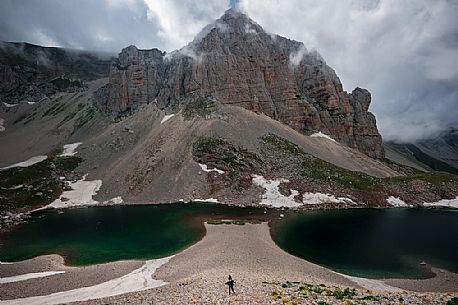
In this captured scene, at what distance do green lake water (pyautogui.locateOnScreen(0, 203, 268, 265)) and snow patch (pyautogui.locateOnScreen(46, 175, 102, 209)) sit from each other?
6685 mm

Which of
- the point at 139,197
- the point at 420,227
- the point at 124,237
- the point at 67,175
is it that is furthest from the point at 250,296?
the point at 67,175

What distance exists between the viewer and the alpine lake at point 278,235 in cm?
4638

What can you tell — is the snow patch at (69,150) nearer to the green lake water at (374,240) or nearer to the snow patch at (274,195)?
the snow patch at (274,195)

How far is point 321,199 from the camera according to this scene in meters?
91.9

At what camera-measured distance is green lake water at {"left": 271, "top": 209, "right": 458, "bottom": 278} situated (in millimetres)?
43341

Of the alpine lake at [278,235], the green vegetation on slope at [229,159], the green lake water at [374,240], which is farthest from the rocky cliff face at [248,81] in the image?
the green lake water at [374,240]

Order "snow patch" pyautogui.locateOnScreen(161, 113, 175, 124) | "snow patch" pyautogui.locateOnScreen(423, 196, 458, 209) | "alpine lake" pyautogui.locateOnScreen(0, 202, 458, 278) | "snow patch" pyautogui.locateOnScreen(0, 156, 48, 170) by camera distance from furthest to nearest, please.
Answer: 1. "snow patch" pyautogui.locateOnScreen(161, 113, 175, 124)
2. "snow patch" pyautogui.locateOnScreen(0, 156, 48, 170)
3. "snow patch" pyautogui.locateOnScreen(423, 196, 458, 209)
4. "alpine lake" pyautogui.locateOnScreen(0, 202, 458, 278)

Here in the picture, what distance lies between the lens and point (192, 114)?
139375 mm

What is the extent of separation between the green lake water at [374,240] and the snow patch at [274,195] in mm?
10249

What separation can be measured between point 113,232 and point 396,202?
81.5 meters

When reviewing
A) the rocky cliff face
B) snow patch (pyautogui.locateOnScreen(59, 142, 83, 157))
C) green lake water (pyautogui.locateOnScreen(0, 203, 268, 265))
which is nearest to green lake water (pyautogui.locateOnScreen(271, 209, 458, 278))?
green lake water (pyautogui.locateOnScreen(0, 203, 268, 265))

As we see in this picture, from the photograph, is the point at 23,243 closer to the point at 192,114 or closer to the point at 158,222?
the point at 158,222

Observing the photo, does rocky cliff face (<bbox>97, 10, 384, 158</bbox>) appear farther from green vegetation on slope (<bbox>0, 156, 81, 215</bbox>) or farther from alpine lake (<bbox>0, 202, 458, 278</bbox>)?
alpine lake (<bbox>0, 202, 458, 278</bbox>)

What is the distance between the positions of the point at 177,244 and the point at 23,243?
3054 cm
